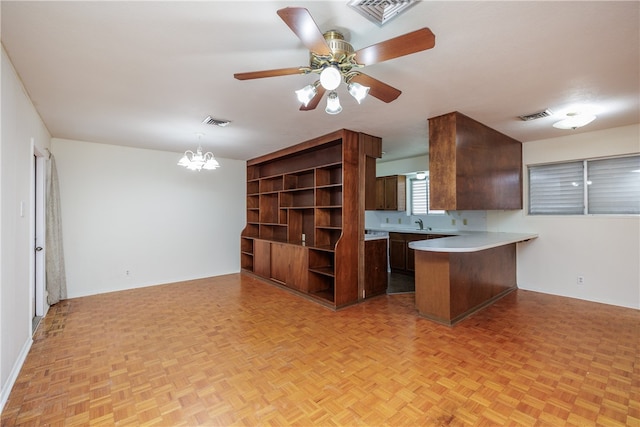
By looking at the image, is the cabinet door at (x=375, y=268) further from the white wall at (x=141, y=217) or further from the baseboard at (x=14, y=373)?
the baseboard at (x=14, y=373)

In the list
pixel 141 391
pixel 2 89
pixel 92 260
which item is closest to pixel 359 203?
pixel 141 391

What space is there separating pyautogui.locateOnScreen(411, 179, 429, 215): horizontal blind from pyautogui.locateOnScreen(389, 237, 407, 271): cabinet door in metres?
0.77

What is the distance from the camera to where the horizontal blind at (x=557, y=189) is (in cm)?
438

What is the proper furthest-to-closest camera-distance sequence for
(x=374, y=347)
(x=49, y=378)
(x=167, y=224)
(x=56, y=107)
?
(x=167, y=224) < (x=56, y=107) < (x=374, y=347) < (x=49, y=378)

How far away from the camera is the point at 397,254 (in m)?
6.07

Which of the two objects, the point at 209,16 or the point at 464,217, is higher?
the point at 209,16

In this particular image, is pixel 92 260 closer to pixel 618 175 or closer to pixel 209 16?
pixel 209 16

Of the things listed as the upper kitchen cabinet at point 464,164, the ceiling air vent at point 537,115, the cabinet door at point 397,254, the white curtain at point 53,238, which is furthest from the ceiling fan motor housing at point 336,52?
the cabinet door at point 397,254

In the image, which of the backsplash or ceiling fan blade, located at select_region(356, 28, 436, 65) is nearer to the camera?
→ ceiling fan blade, located at select_region(356, 28, 436, 65)

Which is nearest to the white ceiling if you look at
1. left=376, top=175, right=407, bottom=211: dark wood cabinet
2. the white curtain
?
the white curtain

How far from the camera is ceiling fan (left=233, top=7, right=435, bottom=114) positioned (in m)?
1.37

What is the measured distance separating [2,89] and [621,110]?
5.72 meters

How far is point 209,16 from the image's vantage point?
1.63m

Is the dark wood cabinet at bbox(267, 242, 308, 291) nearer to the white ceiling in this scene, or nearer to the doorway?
the white ceiling
